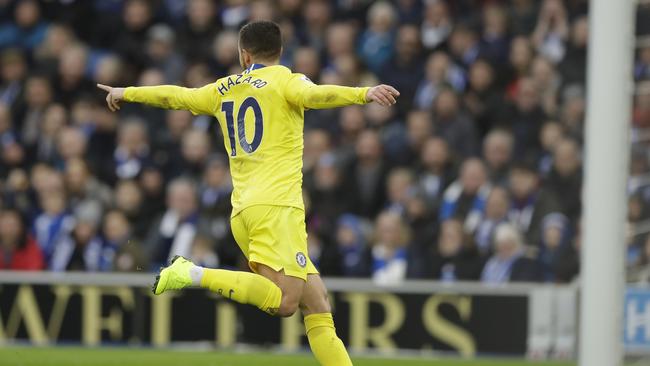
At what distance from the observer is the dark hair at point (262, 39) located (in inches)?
286

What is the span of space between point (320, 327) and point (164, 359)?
4.10 m

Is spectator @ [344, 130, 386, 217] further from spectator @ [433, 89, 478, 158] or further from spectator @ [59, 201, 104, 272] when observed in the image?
spectator @ [59, 201, 104, 272]

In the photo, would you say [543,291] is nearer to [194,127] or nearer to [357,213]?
[357,213]

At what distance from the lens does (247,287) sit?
7.17m

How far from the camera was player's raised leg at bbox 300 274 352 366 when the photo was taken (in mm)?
7270

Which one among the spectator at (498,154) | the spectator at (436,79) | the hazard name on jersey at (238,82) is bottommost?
the spectator at (498,154)

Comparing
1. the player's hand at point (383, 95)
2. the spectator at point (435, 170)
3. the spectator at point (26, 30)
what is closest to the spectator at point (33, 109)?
the spectator at point (26, 30)

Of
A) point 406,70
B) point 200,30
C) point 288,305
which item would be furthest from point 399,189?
point 288,305

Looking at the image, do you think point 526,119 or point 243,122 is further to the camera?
point 526,119

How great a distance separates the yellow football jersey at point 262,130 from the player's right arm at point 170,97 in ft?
0.06

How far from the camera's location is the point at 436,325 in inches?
488

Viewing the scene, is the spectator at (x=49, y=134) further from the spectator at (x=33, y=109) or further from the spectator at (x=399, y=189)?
the spectator at (x=399, y=189)

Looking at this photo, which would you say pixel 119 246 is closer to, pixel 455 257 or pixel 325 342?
pixel 455 257

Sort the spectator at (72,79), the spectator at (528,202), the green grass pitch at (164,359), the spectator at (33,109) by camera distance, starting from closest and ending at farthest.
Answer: the green grass pitch at (164,359) < the spectator at (528,202) < the spectator at (33,109) < the spectator at (72,79)
